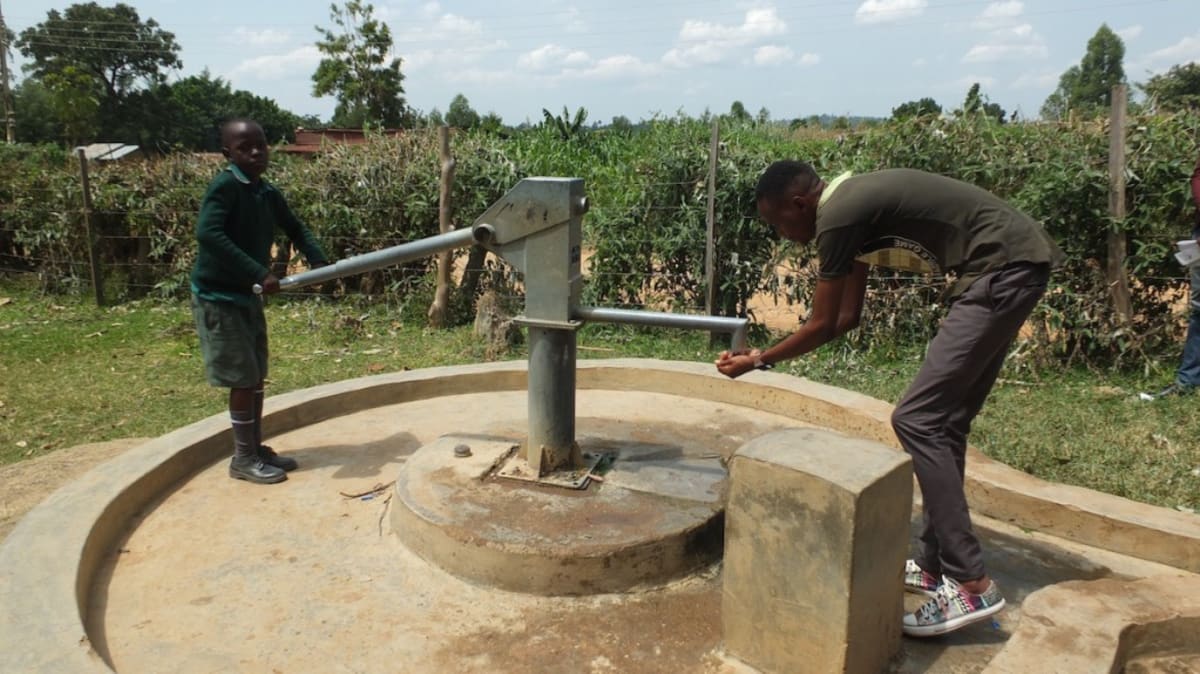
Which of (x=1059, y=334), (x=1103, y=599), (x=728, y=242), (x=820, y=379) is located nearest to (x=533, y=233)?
(x=1103, y=599)

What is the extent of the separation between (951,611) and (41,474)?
158 inches

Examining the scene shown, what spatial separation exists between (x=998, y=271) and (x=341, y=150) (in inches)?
280

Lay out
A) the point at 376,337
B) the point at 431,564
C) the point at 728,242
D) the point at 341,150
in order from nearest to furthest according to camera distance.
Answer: the point at 431,564
the point at 728,242
the point at 376,337
the point at 341,150

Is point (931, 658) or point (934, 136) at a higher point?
point (934, 136)

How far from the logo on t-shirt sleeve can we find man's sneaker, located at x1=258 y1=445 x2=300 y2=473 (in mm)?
2618

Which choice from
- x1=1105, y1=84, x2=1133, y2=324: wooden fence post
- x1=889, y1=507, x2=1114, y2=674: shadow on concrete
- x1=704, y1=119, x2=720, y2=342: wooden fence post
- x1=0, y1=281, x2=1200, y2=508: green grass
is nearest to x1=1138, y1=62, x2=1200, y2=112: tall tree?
x1=1105, y1=84, x2=1133, y2=324: wooden fence post

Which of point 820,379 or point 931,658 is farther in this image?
point 820,379

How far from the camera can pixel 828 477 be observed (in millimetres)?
1943

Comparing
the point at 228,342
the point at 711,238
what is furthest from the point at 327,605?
the point at 711,238

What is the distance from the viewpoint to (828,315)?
235 cm

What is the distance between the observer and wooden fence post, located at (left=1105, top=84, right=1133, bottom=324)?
17.4ft

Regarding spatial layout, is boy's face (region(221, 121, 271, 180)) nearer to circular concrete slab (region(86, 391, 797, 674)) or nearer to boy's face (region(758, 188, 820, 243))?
circular concrete slab (region(86, 391, 797, 674))

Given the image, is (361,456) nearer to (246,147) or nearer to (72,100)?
(246,147)

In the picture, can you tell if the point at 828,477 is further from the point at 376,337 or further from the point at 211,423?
the point at 376,337
